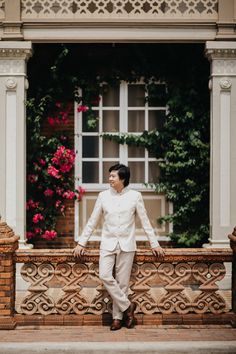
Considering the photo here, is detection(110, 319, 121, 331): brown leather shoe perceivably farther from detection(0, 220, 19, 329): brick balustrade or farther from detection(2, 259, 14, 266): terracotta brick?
detection(2, 259, 14, 266): terracotta brick

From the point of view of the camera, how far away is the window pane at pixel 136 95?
42.4 ft

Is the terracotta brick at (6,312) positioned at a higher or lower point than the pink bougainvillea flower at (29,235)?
lower

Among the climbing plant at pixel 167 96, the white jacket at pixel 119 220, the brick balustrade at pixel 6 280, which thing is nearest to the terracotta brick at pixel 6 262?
the brick balustrade at pixel 6 280

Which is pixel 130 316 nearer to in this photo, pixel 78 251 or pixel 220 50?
pixel 78 251

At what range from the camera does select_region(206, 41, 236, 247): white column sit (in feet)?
37.1

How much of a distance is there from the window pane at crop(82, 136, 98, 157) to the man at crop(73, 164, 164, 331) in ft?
15.3

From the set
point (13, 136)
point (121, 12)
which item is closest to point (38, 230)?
point (13, 136)

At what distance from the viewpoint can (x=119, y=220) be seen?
26.8 feet

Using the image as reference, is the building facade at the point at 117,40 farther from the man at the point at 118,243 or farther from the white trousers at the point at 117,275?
the white trousers at the point at 117,275

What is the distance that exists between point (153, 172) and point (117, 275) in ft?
16.2

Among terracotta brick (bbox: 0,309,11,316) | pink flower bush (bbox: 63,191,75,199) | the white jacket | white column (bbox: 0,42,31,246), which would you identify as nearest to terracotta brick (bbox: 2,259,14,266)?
terracotta brick (bbox: 0,309,11,316)

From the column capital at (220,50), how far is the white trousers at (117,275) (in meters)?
4.50

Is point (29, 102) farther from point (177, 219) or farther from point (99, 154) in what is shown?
point (177, 219)

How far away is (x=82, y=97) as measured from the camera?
12828 millimetres
